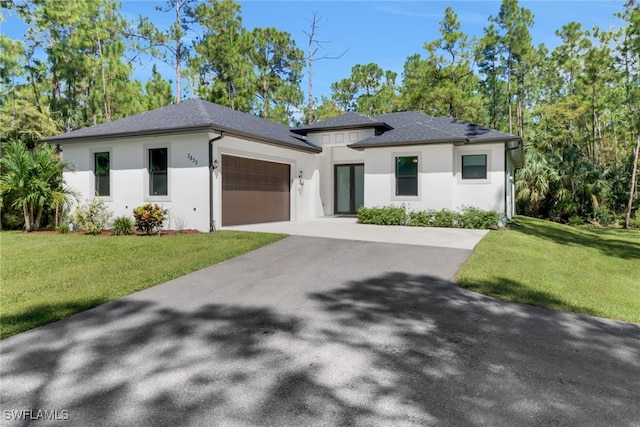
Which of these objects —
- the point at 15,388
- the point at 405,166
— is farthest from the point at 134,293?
the point at 405,166

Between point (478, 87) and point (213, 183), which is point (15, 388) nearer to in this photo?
point (213, 183)

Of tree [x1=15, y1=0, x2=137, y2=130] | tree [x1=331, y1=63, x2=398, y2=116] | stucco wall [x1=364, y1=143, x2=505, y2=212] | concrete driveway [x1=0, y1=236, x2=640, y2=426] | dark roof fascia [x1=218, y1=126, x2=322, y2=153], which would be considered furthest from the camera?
tree [x1=331, y1=63, x2=398, y2=116]

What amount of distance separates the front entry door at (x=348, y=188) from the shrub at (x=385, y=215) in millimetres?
3241

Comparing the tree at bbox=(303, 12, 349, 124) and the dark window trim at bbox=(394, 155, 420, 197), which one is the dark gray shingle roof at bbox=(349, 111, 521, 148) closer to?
the dark window trim at bbox=(394, 155, 420, 197)

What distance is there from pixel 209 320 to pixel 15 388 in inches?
70.4

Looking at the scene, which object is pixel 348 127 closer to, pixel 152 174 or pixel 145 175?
pixel 152 174

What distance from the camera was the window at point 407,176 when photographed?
14.2 metres

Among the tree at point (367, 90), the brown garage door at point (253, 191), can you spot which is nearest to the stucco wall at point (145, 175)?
the brown garage door at point (253, 191)

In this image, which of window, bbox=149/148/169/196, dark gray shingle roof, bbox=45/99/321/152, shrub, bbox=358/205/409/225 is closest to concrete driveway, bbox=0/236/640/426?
dark gray shingle roof, bbox=45/99/321/152

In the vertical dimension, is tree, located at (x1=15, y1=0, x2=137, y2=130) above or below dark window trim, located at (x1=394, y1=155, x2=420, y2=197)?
above

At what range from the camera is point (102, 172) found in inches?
522

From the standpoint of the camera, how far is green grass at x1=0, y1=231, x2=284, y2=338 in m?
4.72

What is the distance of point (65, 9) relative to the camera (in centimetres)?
2228

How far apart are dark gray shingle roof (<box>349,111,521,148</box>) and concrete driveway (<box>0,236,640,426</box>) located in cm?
918
